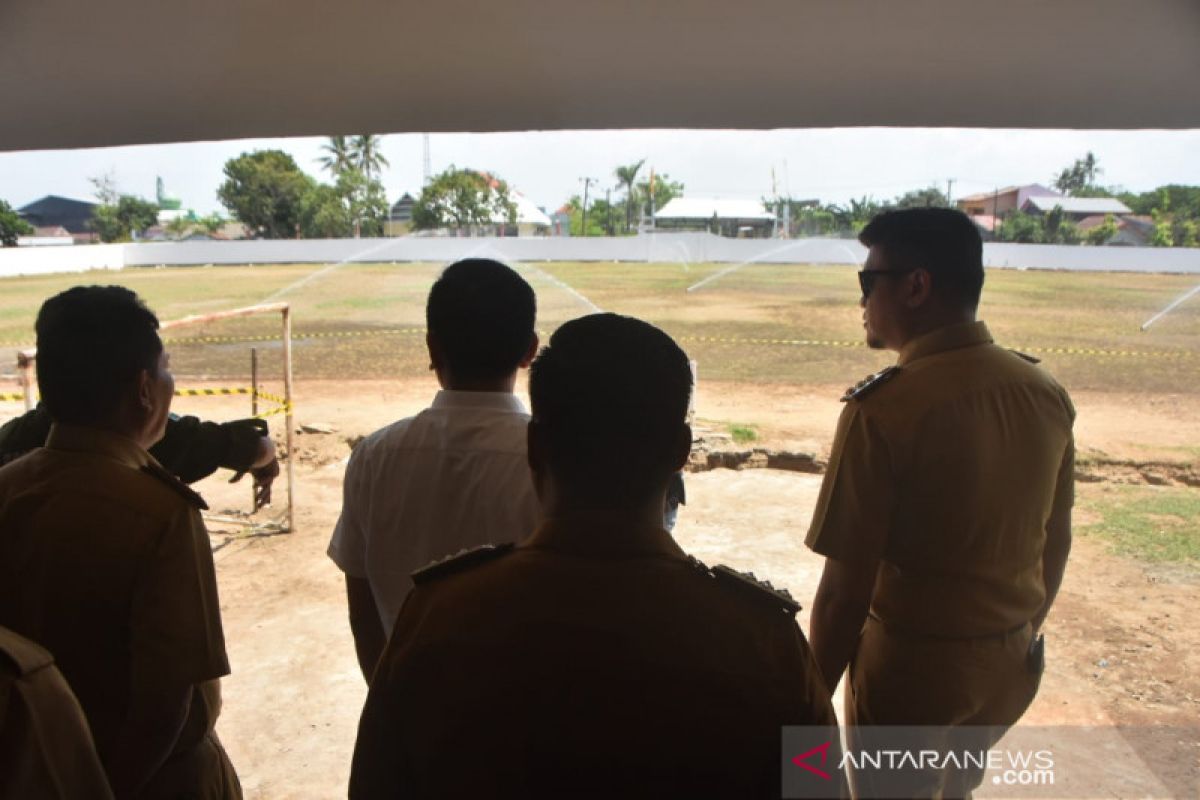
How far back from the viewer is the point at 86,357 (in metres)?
1.71

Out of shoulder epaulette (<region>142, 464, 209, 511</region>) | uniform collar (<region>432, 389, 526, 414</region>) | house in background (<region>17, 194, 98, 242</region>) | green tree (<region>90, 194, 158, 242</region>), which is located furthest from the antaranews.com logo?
house in background (<region>17, 194, 98, 242</region>)

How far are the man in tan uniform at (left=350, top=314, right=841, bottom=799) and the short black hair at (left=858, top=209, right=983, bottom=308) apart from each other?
1.25 metres

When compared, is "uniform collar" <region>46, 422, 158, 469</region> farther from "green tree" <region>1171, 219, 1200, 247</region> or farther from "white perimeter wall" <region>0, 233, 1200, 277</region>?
"green tree" <region>1171, 219, 1200, 247</region>

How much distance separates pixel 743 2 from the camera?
2.19 meters

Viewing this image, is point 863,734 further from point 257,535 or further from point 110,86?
point 257,535

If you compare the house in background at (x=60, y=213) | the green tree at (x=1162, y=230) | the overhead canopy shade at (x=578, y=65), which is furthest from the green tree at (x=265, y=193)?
the overhead canopy shade at (x=578, y=65)

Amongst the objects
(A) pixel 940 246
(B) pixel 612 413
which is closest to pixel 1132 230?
(A) pixel 940 246

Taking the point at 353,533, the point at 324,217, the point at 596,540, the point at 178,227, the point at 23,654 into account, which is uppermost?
the point at 178,227

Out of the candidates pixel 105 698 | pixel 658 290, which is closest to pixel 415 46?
pixel 105 698

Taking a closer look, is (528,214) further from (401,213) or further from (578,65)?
(578,65)

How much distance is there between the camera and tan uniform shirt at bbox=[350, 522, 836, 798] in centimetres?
98

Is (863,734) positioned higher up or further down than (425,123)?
further down

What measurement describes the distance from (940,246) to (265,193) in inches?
2176

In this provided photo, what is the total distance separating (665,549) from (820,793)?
35 centimetres
